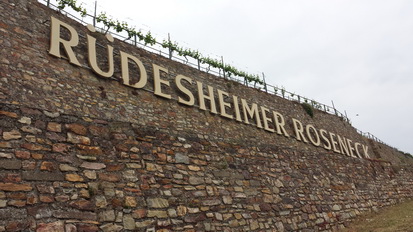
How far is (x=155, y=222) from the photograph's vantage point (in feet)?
17.9

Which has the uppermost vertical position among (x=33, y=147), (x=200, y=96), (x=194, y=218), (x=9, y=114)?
(x=200, y=96)

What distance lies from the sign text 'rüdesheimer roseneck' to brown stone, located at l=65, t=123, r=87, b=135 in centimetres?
185

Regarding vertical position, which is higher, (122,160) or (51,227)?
(122,160)

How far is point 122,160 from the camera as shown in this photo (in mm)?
5844

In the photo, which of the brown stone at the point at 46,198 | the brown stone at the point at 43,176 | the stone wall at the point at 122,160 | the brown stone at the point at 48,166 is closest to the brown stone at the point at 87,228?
the stone wall at the point at 122,160

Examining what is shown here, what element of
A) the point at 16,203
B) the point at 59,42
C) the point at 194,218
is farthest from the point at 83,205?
the point at 59,42

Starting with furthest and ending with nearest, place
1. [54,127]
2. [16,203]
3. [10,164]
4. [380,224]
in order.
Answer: [380,224], [54,127], [10,164], [16,203]

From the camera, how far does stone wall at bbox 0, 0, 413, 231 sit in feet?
15.4

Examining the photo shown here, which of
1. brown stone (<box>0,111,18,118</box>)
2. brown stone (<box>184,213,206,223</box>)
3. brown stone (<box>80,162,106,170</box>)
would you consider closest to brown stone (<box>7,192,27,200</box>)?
brown stone (<box>80,162,106,170</box>)

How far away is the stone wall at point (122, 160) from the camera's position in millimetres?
4707

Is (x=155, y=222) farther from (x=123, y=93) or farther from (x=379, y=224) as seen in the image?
(x=379, y=224)

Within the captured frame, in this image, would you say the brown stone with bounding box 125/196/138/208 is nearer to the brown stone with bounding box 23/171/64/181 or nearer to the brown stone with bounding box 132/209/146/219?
the brown stone with bounding box 132/209/146/219

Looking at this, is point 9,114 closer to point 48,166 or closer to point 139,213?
point 48,166

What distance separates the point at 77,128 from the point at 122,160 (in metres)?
1.03
